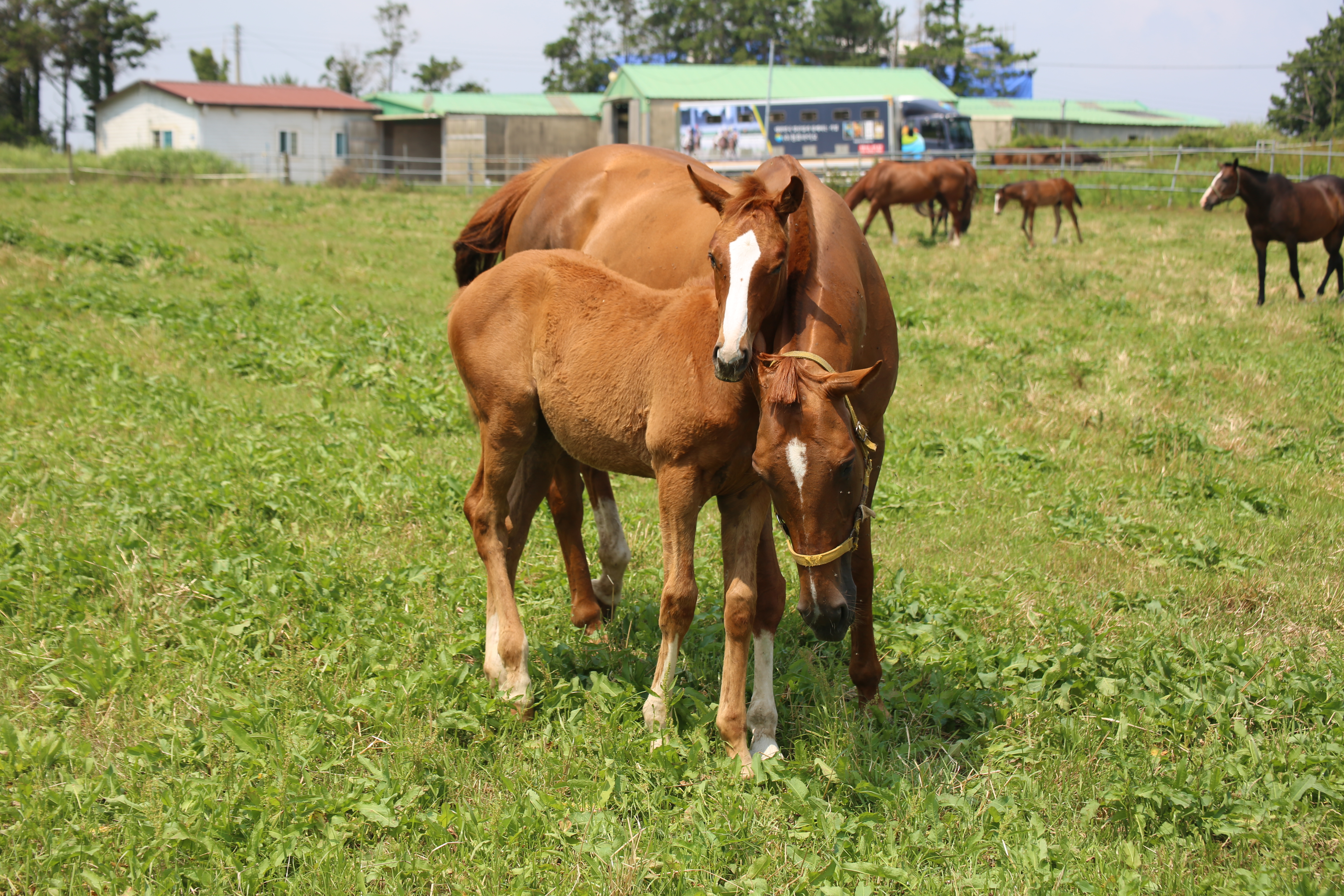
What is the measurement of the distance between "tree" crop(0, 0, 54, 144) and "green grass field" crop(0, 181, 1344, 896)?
2049 inches

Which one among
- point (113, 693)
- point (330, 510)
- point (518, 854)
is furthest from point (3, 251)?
point (518, 854)

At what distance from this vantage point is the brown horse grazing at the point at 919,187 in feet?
63.9

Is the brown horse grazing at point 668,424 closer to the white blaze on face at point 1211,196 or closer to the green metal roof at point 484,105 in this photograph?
the white blaze on face at point 1211,196

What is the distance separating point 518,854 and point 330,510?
9.93 feet

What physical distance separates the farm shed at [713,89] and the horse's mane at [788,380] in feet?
124

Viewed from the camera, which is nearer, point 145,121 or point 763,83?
point 145,121

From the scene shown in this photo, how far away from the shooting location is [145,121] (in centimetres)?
4569

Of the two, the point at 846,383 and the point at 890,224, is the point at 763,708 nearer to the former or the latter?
the point at 846,383

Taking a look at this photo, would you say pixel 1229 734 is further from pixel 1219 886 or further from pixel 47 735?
pixel 47 735

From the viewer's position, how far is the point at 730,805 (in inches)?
122

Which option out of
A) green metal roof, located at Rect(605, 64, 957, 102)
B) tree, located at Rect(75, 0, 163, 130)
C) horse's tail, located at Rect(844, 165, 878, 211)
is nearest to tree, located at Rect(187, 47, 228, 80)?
tree, located at Rect(75, 0, 163, 130)

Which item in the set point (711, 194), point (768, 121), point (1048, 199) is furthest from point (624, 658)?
point (768, 121)

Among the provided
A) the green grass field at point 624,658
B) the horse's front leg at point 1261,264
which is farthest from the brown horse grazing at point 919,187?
the green grass field at point 624,658

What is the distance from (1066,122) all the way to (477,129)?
33.4m
